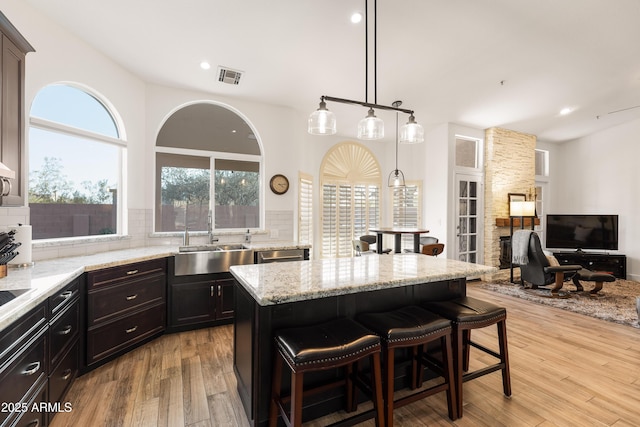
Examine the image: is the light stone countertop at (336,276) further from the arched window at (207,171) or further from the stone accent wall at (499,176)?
the stone accent wall at (499,176)

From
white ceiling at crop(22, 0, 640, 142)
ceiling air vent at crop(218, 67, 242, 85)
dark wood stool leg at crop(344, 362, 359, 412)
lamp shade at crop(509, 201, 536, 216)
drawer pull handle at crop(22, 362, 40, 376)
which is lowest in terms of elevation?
dark wood stool leg at crop(344, 362, 359, 412)

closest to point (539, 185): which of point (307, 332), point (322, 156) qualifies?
point (322, 156)

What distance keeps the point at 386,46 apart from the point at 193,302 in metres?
3.49

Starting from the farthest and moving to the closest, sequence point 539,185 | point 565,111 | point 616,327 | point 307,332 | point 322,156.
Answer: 1. point 539,185
2. point 322,156
3. point 565,111
4. point 616,327
5. point 307,332

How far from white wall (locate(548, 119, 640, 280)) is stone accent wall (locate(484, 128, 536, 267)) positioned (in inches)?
72.4

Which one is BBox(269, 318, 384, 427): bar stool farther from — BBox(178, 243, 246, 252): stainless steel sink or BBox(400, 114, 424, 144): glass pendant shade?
BBox(178, 243, 246, 252): stainless steel sink

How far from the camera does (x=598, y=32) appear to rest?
3.12 metres

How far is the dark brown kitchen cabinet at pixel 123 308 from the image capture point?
8.04ft

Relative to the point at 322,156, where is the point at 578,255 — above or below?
below

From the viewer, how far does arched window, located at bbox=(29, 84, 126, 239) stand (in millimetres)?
2748

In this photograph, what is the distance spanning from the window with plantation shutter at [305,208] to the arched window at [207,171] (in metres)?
0.71

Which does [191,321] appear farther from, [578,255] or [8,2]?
[578,255]

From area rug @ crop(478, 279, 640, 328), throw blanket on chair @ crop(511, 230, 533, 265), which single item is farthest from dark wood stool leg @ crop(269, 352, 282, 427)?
throw blanket on chair @ crop(511, 230, 533, 265)

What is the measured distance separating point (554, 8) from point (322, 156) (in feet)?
13.3
